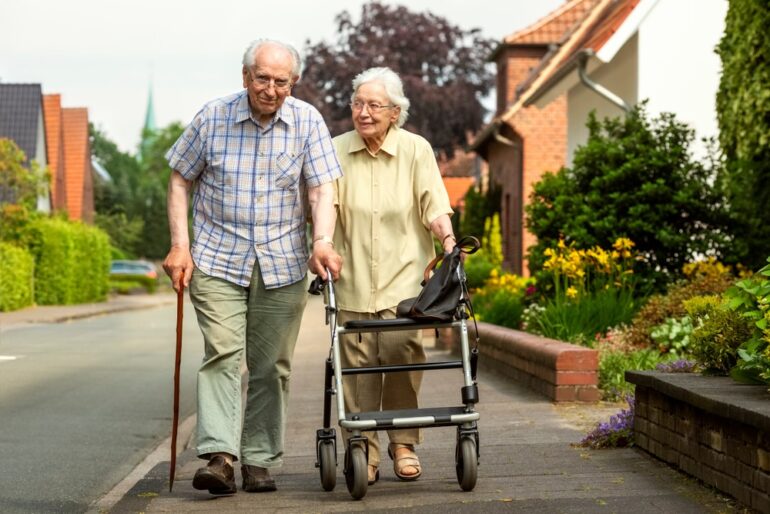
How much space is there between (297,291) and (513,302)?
936 cm

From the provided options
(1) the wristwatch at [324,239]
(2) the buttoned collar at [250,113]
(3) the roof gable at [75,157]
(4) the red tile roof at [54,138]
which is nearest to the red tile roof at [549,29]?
(2) the buttoned collar at [250,113]

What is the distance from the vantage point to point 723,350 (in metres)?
6.66

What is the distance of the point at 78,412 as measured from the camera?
37.8 ft

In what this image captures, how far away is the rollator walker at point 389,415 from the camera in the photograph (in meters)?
5.96

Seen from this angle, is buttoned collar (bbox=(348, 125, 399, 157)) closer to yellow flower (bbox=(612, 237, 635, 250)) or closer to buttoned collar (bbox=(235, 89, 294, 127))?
buttoned collar (bbox=(235, 89, 294, 127))

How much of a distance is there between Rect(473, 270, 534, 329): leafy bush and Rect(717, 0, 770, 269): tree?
2594 mm

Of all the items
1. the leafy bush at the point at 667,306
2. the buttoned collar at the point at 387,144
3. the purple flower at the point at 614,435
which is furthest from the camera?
the leafy bush at the point at 667,306

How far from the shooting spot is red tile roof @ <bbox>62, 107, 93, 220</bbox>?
70.0m

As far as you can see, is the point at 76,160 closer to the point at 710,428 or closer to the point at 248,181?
the point at 248,181

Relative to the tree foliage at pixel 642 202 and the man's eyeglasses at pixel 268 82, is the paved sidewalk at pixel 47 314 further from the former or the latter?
the man's eyeglasses at pixel 268 82

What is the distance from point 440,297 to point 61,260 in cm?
3490

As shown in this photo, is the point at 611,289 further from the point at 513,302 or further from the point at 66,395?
the point at 66,395

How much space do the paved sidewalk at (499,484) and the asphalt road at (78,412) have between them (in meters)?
0.51

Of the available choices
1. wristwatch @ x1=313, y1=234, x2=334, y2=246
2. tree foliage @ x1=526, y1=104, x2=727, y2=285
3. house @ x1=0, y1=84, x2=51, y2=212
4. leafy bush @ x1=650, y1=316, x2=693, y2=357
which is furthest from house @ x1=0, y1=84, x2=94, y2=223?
wristwatch @ x1=313, y1=234, x2=334, y2=246
